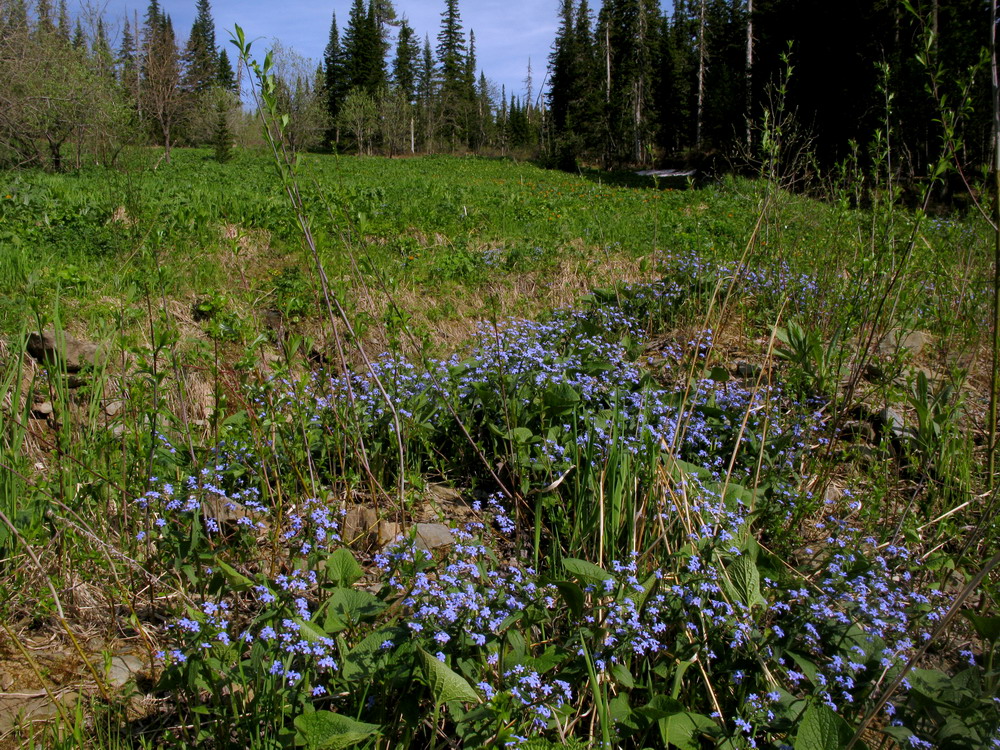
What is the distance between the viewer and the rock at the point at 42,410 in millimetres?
3443

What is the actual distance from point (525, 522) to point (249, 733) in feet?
4.89

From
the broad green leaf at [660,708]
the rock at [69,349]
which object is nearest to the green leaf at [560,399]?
the broad green leaf at [660,708]

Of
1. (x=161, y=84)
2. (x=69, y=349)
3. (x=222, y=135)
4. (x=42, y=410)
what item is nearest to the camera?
(x=42, y=410)

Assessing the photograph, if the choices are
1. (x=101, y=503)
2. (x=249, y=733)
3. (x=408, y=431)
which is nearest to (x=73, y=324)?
(x=101, y=503)

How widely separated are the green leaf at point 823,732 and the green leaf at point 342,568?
1.25m

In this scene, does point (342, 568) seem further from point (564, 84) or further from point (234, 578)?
point (564, 84)

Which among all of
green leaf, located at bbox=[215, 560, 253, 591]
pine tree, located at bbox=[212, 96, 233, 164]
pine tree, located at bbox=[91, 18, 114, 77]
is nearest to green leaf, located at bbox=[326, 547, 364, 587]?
green leaf, located at bbox=[215, 560, 253, 591]

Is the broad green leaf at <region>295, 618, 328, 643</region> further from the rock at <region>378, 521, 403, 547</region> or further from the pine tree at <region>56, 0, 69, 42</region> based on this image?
the pine tree at <region>56, 0, 69, 42</region>

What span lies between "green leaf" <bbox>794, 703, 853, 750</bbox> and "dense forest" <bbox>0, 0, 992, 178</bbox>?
1.95 m

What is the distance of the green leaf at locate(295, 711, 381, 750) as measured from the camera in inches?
56.6

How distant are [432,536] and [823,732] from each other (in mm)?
1426

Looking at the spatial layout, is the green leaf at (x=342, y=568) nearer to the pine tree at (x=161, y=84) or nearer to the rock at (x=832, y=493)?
the rock at (x=832, y=493)

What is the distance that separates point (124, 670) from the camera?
1960 mm

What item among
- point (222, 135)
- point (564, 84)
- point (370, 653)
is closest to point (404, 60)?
point (564, 84)
